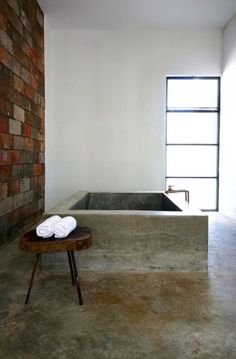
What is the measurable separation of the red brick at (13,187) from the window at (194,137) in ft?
9.60

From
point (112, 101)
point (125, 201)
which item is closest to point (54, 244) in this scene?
point (125, 201)

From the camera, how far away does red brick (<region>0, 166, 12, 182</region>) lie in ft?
10.8

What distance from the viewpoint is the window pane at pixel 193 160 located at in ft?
18.5

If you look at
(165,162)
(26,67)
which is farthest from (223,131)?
(26,67)

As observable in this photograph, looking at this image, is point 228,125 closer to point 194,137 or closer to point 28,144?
point 194,137

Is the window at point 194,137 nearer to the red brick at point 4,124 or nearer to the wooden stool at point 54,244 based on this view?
the red brick at point 4,124

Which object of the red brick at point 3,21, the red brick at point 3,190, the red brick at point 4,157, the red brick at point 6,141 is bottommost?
the red brick at point 3,190

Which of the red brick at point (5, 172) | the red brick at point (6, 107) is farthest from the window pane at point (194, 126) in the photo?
the red brick at point (5, 172)

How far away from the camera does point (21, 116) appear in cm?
391

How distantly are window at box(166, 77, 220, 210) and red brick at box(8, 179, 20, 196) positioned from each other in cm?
293

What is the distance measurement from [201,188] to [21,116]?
355 cm

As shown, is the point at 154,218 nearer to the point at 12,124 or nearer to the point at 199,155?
the point at 12,124

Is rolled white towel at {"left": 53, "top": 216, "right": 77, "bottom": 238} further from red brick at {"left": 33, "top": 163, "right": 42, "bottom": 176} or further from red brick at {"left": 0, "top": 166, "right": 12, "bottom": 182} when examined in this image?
red brick at {"left": 33, "top": 163, "right": 42, "bottom": 176}

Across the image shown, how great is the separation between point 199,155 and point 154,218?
11.1 feet
